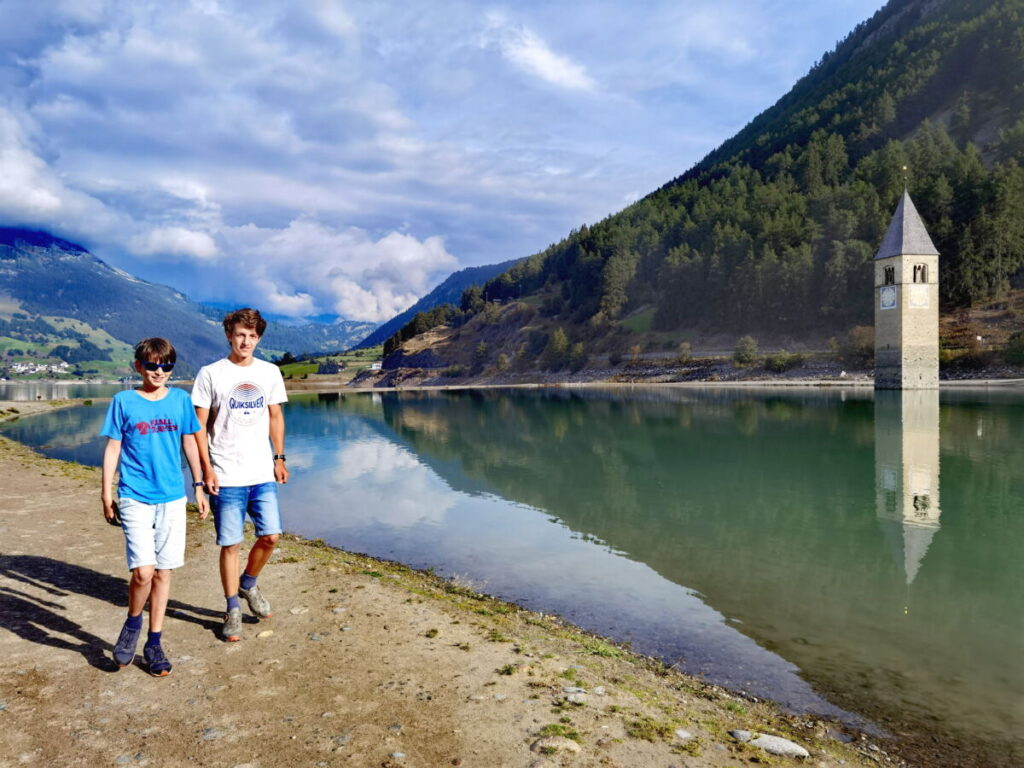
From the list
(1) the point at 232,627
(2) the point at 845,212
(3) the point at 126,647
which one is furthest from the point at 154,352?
(2) the point at 845,212

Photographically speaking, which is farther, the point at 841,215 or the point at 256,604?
the point at 841,215

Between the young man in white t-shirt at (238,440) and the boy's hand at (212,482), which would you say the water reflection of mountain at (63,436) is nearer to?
the young man in white t-shirt at (238,440)

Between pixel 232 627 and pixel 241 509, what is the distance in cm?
143

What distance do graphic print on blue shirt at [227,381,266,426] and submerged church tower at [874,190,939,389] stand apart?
276ft

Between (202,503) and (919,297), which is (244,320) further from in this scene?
(919,297)

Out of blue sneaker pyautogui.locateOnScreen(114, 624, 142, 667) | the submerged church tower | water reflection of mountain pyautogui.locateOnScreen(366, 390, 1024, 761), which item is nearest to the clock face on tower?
the submerged church tower

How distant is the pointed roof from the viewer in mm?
78500

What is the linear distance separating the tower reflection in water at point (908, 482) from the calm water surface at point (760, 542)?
0.11 metres

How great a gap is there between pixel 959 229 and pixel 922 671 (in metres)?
117

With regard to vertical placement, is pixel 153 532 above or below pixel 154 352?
below

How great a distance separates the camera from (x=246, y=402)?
23.9ft

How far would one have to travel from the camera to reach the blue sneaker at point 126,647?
652 centimetres

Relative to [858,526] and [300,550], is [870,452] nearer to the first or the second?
[858,526]

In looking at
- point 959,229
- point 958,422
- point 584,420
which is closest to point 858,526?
point 958,422
